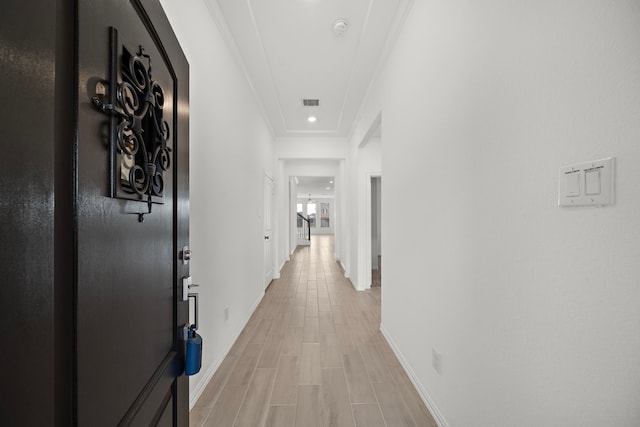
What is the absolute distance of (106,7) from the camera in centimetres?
62

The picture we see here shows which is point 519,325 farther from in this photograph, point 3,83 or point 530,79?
point 3,83

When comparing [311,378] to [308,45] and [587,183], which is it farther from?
[308,45]

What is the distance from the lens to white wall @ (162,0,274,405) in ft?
6.18

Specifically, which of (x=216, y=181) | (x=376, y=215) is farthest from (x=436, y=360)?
(x=376, y=215)

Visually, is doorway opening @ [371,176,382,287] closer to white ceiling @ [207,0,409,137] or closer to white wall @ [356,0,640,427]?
white ceiling @ [207,0,409,137]

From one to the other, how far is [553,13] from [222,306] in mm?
2650

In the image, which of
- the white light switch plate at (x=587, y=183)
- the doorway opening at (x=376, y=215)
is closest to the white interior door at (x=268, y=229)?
the doorway opening at (x=376, y=215)

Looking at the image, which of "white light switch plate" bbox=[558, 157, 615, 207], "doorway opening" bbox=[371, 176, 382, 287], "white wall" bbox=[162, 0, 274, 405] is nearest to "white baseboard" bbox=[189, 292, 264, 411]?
"white wall" bbox=[162, 0, 274, 405]

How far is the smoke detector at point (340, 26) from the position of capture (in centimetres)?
240

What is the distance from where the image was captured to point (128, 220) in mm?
711

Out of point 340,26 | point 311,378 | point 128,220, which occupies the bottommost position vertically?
point 311,378

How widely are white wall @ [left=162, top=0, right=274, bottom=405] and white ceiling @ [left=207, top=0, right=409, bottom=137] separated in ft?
0.71

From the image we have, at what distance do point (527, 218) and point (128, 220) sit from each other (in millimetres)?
1266

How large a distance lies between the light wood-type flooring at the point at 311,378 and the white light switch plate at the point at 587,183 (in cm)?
158
